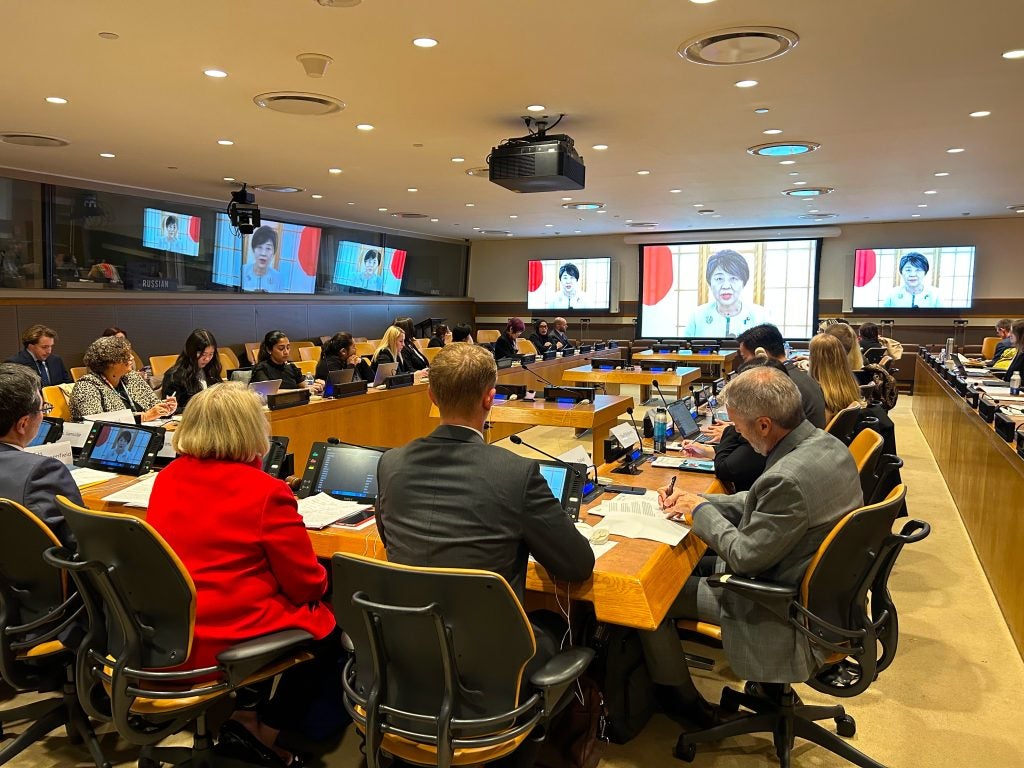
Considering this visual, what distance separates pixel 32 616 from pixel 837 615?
2.43 meters

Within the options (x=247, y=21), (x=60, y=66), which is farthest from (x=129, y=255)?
(x=247, y=21)

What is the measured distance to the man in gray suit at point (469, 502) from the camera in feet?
5.79

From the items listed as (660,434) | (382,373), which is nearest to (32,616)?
(660,434)

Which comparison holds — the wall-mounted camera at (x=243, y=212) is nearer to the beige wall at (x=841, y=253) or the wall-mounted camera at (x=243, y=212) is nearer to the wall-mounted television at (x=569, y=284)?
the wall-mounted television at (x=569, y=284)

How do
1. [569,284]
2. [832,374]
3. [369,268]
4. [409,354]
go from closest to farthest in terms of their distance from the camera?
[832,374] → [409,354] → [369,268] → [569,284]

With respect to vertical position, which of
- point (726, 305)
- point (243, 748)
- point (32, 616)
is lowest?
point (243, 748)

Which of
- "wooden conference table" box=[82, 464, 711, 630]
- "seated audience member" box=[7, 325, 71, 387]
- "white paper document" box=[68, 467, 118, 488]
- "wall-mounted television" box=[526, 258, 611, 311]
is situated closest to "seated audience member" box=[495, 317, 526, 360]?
"seated audience member" box=[7, 325, 71, 387]

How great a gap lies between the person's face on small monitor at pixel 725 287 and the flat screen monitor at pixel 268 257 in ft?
24.9

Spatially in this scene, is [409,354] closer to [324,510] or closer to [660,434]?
[660,434]

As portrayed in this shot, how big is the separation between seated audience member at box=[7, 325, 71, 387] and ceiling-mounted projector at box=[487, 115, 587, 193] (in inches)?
147

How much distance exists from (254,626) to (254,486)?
0.38 meters

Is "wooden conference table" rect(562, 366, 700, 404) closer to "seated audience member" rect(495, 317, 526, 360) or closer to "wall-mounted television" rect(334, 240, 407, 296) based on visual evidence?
"seated audience member" rect(495, 317, 526, 360)

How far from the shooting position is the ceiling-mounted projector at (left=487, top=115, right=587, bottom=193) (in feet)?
17.5

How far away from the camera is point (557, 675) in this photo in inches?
69.4
